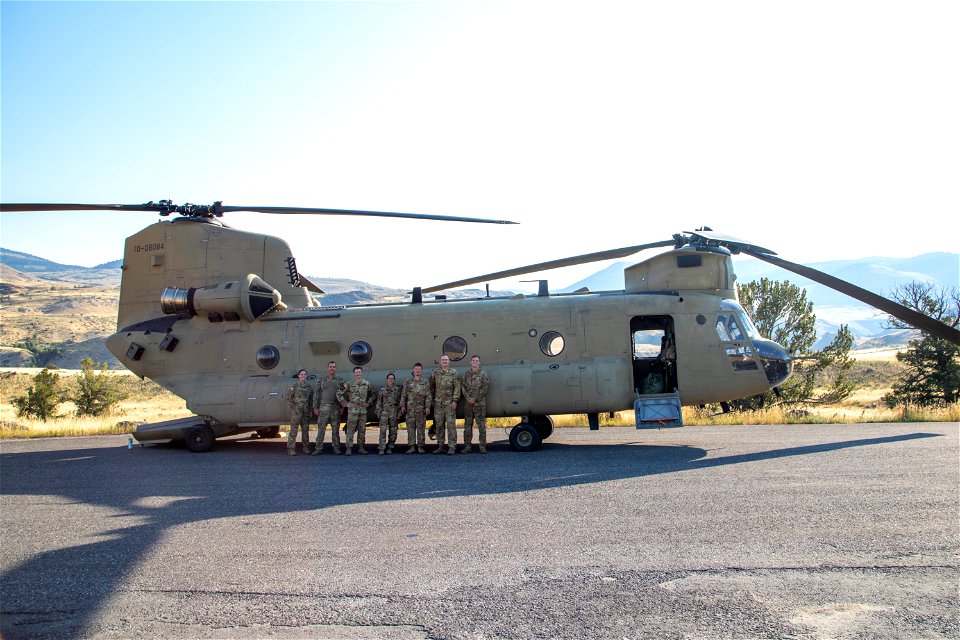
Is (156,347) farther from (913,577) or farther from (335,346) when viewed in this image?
(913,577)

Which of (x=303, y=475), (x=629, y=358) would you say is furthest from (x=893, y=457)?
(x=303, y=475)

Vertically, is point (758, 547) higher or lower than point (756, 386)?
lower

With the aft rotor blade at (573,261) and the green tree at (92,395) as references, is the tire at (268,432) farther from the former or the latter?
the green tree at (92,395)

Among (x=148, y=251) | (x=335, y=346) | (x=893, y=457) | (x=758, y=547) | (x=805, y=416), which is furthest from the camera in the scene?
(x=805, y=416)

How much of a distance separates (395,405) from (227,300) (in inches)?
168

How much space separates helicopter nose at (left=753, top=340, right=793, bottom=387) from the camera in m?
13.1

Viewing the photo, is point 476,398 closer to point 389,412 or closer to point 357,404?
point 389,412

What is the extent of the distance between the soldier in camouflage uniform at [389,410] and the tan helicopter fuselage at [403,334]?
60 cm

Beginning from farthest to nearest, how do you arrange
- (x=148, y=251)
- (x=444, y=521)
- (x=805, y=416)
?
1. (x=805, y=416)
2. (x=148, y=251)
3. (x=444, y=521)

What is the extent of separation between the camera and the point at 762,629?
450cm

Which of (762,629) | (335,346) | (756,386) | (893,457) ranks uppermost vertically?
(335,346)

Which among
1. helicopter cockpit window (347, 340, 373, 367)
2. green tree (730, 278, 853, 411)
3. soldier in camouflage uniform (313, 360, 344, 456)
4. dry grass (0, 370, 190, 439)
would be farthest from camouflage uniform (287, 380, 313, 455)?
green tree (730, 278, 853, 411)

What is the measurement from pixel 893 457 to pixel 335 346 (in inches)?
397

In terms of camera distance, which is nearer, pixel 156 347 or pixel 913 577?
pixel 913 577
